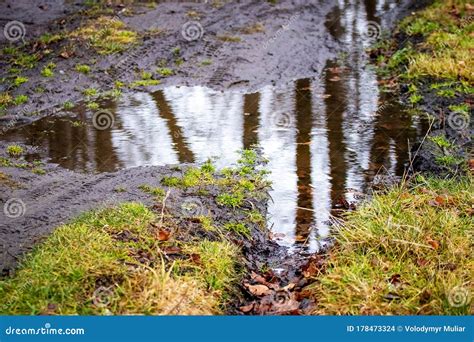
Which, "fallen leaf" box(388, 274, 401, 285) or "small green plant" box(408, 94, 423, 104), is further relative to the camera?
"small green plant" box(408, 94, 423, 104)

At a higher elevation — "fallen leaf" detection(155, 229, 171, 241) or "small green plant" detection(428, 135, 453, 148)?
"small green plant" detection(428, 135, 453, 148)

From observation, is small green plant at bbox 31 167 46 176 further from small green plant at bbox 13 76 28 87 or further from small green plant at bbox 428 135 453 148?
small green plant at bbox 428 135 453 148

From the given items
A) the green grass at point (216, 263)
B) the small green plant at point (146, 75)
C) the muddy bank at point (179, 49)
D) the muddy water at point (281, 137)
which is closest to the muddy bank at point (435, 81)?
the muddy water at point (281, 137)

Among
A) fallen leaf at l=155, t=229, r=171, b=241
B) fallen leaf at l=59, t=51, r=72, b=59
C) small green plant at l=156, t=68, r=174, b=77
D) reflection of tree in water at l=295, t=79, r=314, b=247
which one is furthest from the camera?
fallen leaf at l=59, t=51, r=72, b=59

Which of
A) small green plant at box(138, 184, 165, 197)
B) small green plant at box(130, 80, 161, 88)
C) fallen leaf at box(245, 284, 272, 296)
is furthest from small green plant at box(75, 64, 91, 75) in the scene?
fallen leaf at box(245, 284, 272, 296)

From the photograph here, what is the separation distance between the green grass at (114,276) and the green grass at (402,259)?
0.91 m

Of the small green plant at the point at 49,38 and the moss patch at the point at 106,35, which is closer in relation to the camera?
the moss patch at the point at 106,35

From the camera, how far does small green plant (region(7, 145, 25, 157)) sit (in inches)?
284

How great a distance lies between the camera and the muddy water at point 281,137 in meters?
6.54

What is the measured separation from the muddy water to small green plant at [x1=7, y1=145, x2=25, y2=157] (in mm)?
235

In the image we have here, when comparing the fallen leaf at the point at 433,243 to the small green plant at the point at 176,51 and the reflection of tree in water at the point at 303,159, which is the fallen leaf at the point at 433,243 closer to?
the reflection of tree in water at the point at 303,159

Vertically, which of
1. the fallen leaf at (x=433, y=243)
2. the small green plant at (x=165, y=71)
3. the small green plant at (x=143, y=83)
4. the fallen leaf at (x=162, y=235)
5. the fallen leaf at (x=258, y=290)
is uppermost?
the small green plant at (x=165, y=71)

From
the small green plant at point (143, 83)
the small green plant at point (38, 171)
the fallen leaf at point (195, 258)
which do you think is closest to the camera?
the fallen leaf at point (195, 258)

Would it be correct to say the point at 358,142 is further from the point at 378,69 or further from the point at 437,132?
the point at 378,69
